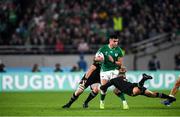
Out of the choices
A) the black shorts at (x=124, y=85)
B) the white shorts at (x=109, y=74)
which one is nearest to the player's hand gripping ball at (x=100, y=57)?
the white shorts at (x=109, y=74)

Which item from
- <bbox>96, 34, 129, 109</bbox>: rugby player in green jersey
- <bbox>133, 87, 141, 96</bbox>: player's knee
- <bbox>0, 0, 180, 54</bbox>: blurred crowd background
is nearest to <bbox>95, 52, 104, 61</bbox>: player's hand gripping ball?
<bbox>96, 34, 129, 109</bbox>: rugby player in green jersey

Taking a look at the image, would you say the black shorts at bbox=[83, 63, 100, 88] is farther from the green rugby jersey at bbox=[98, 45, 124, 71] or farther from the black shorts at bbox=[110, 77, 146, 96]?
the black shorts at bbox=[110, 77, 146, 96]

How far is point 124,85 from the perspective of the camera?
1908 centimetres

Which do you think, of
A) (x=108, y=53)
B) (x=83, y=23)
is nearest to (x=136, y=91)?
(x=108, y=53)

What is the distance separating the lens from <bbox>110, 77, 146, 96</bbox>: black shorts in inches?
746

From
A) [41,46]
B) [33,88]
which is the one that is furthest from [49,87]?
[41,46]

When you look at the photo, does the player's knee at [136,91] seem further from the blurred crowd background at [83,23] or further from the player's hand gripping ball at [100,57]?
the blurred crowd background at [83,23]

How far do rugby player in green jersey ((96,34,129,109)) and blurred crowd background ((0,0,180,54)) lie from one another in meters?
15.2

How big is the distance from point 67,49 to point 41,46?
185 cm

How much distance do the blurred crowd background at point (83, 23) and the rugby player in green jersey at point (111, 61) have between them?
1518 cm

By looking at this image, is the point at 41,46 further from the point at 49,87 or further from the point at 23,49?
the point at 49,87

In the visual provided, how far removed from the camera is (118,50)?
64.6ft

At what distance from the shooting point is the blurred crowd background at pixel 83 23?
3531 centimetres

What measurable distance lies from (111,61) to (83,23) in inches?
644
